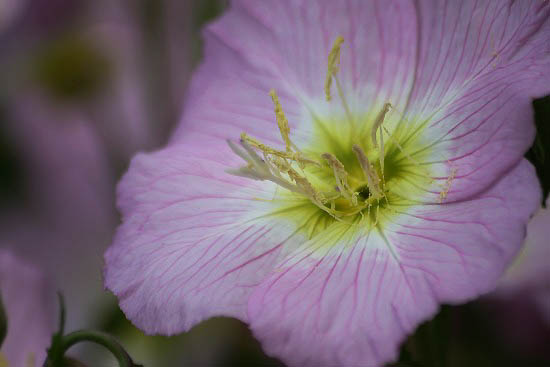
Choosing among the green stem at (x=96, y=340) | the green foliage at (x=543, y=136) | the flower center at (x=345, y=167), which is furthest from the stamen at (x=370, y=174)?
the green stem at (x=96, y=340)

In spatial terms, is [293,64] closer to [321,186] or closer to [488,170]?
[321,186]

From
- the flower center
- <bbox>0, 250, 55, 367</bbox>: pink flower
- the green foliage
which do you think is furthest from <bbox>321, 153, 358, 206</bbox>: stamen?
<bbox>0, 250, 55, 367</bbox>: pink flower

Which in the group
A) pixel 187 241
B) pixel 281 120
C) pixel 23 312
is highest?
pixel 281 120

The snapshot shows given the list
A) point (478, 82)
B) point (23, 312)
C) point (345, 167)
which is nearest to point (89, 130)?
point (23, 312)

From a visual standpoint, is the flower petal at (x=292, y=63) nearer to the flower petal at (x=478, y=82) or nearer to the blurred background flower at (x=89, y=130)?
the flower petal at (x=478, y=82)

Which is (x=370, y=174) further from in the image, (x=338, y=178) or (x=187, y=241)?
(x=187, y=241)

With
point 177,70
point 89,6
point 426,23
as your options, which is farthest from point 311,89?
point 89,6
